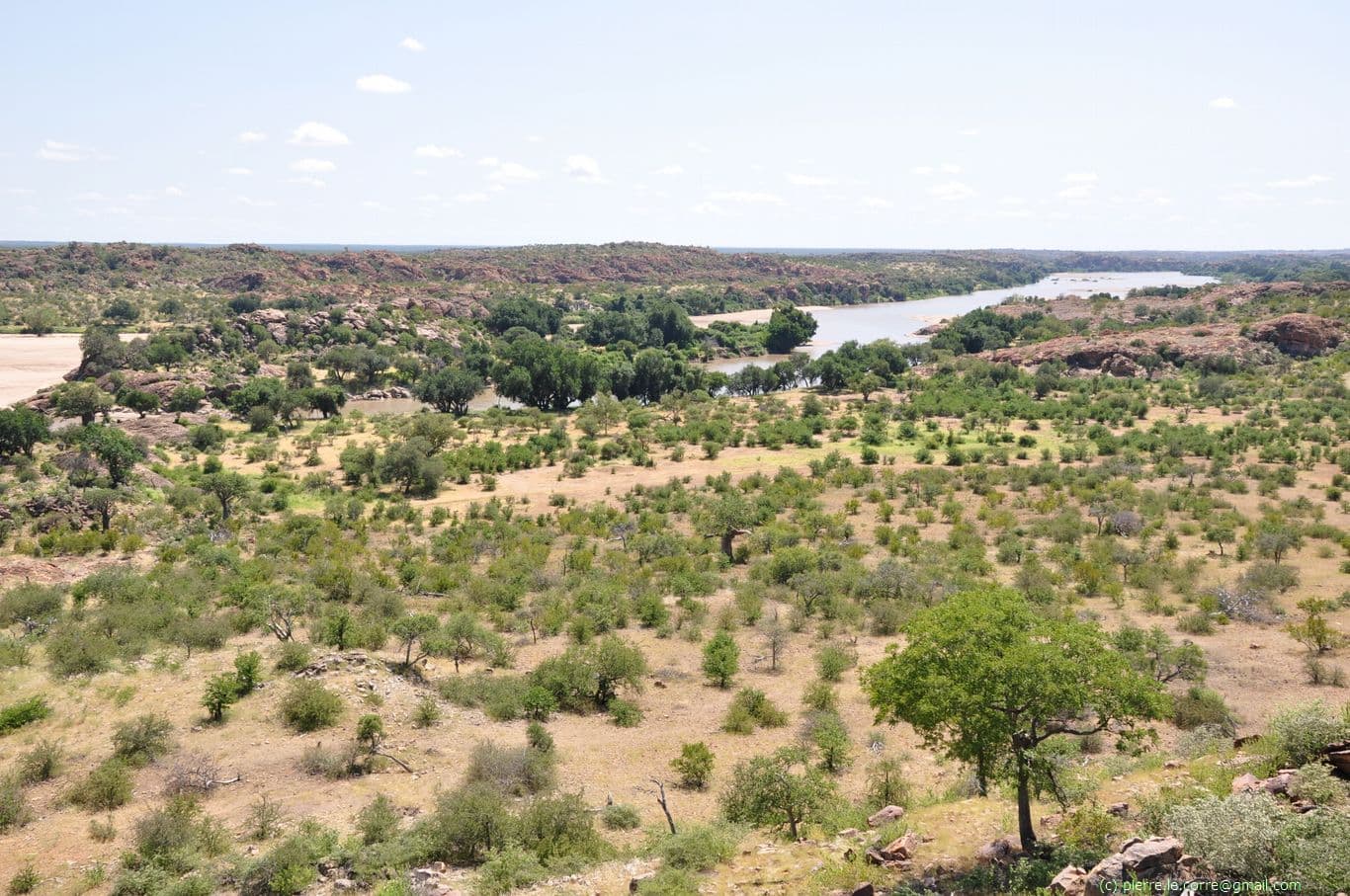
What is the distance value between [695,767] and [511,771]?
3537 millimetres

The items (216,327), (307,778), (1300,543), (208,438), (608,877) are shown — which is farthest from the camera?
(216,327)

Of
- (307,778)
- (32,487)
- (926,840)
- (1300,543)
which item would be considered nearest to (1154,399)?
(1300,543)

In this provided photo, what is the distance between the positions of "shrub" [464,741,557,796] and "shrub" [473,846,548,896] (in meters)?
2.62

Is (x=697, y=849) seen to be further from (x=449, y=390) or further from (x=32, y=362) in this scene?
(x=32, y=362)

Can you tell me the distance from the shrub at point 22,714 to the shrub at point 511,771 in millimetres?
9566

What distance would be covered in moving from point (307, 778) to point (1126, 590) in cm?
2434

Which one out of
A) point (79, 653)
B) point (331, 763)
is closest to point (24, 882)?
point (331, 763)

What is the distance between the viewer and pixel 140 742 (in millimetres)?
15984

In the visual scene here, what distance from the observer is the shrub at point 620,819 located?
46.6 ft

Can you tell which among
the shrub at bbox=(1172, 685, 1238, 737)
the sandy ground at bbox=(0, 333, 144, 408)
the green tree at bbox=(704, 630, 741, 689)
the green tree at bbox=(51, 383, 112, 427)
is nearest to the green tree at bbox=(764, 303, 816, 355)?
the green tree at bbox=(51, 383, 112, 427)

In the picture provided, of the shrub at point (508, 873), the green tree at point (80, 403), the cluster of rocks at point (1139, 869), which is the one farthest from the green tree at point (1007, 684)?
the green tree at point (80, 403)

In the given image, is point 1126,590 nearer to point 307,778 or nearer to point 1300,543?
point 1300,543

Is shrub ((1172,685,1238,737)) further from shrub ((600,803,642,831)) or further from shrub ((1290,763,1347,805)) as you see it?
shrub ((600,803,642,831))

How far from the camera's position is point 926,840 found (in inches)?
487
